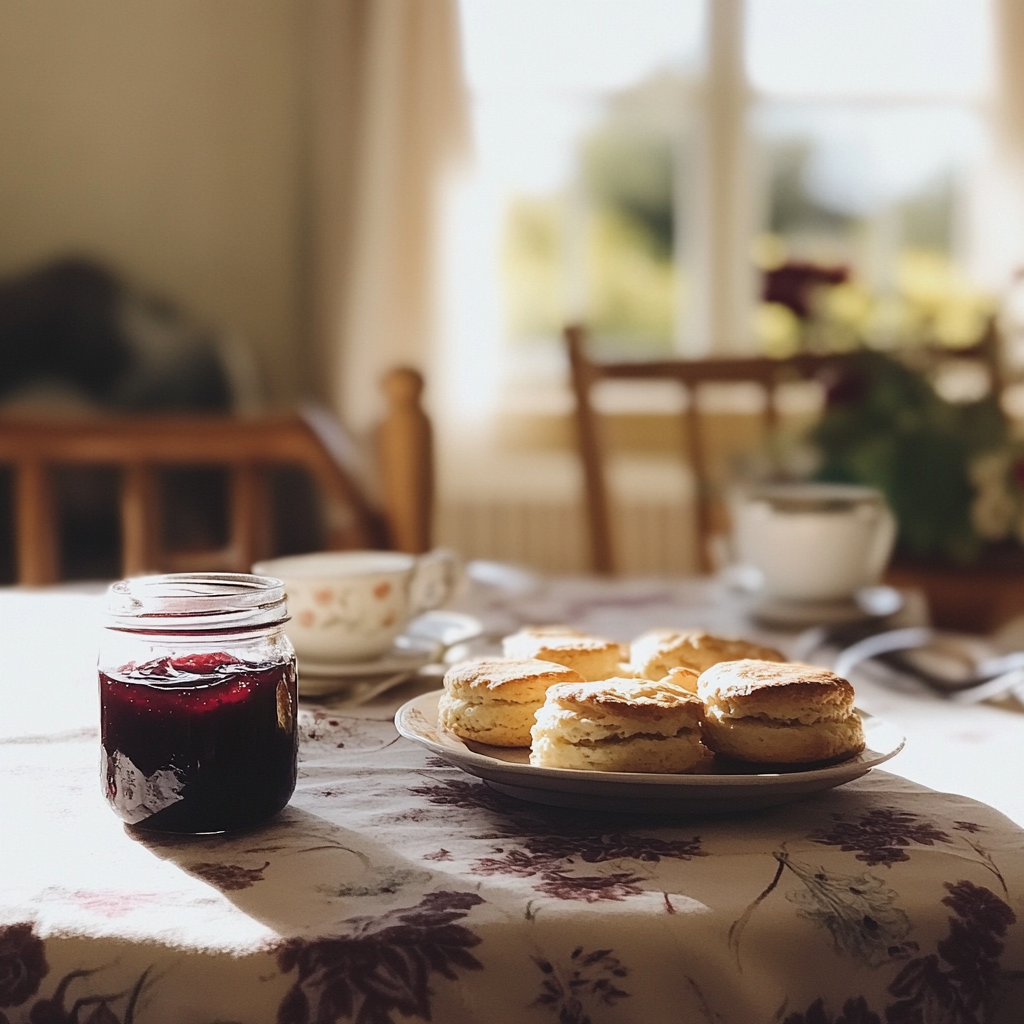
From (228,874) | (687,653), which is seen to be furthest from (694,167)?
(228,874)

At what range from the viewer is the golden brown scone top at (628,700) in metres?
0.53

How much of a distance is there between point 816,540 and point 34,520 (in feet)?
2.60

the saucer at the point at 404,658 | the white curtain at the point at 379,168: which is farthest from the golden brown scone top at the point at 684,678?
the white curtain at the point at 379,168

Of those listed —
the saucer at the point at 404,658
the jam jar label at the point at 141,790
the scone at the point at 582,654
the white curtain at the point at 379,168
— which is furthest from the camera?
the white curtain at the point at 379,168

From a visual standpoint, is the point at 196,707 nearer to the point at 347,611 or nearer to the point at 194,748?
the point at 194,748

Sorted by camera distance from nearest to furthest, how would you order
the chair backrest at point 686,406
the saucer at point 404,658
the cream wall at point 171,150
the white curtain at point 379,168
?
the saucer at point 404,658
the chair backrest at point 686,406
the white curtain at point 379,168
the cream wall at point 171,150

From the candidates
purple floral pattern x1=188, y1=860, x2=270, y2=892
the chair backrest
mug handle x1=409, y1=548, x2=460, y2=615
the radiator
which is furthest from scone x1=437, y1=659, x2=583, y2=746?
the radiator

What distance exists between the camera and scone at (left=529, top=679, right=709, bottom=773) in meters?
0.53

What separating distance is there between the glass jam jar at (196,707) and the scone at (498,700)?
8 centimetres

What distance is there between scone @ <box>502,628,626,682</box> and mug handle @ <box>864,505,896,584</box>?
0.45m

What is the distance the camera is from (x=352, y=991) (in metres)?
0.42

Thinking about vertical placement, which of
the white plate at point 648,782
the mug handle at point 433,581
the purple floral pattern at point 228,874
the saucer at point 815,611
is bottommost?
the saucer at point 815,611

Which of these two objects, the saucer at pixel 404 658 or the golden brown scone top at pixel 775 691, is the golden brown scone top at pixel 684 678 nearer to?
the golden brown scone top at pixel 775 691

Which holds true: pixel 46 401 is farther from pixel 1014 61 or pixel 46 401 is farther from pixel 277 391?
pixel 1014 61
